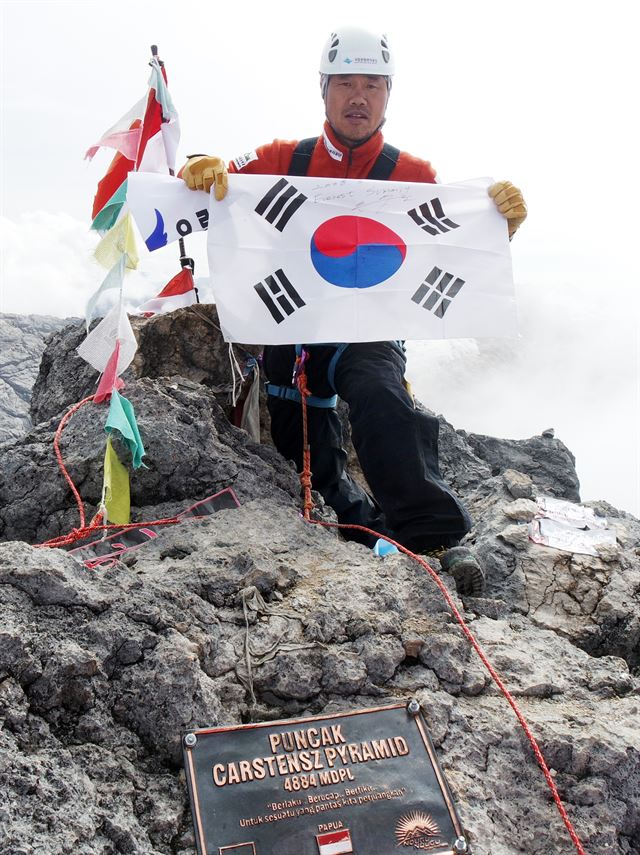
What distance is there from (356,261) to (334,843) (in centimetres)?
357

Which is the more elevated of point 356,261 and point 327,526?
point 356,261

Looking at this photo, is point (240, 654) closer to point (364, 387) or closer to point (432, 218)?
point (364, 387)

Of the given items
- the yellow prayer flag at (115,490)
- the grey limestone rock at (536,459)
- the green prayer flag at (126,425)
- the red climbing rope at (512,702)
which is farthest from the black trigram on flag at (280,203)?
the grey limestone rock at (536,459)

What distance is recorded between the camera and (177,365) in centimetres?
623

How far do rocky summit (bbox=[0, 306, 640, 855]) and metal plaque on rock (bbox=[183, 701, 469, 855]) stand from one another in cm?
12

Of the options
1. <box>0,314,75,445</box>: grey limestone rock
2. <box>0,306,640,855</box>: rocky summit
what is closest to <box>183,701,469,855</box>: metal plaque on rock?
<box>0,306,640,855</box>: rocky summit

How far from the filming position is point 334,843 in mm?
2650

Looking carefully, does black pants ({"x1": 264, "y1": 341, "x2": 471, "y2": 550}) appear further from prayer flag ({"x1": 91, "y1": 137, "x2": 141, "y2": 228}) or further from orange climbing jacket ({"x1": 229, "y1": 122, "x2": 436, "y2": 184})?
prayer flag ({"x1": 91, "y1": 137, "x2": 141, "y2": 228})

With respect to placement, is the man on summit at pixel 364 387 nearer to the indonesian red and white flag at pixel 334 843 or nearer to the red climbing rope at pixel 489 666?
the red climbing rope at pixel 489 666

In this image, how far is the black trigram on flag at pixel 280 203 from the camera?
4.93m

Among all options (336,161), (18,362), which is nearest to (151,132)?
(336,161)

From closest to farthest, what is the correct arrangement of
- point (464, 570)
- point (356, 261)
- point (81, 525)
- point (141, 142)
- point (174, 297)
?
point (464, 570)
point (81, 525)
point (356, 261)
point (141, 142)
point (174, 297)

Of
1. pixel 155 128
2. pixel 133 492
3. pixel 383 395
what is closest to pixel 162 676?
pixel 133 492

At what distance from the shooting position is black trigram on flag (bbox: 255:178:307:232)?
4930 mm
